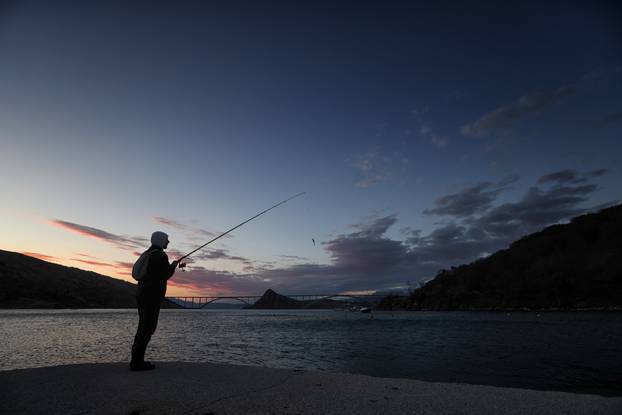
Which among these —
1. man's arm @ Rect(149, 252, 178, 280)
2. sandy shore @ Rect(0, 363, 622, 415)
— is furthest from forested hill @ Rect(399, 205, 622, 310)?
man's arm @ Rect(149, 252, 178, 280)

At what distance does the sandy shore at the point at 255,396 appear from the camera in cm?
556

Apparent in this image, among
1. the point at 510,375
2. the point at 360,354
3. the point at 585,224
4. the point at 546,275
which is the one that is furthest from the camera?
the point at 585,224

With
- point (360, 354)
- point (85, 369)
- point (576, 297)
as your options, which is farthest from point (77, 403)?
point (576, 297)

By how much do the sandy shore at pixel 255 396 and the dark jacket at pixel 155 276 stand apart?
189cm

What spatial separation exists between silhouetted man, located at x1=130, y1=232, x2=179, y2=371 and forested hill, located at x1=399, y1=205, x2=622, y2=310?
588ft

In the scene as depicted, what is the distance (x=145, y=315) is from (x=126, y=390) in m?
2.11

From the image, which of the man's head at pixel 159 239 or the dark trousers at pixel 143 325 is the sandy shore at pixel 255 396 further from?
the man's head at pixel 159 239

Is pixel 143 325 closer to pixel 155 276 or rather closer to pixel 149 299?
pixel 149 299

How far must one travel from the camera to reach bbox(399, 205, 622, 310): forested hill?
144500mm

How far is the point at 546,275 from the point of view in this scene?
545 feet

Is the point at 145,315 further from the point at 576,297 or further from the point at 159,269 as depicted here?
the point at 576,297

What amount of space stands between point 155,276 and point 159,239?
1019 mm

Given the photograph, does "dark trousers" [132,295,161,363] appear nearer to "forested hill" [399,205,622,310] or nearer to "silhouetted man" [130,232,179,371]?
"silhouetted man" [130,232,179,371]

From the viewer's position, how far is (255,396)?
20.7 ft
